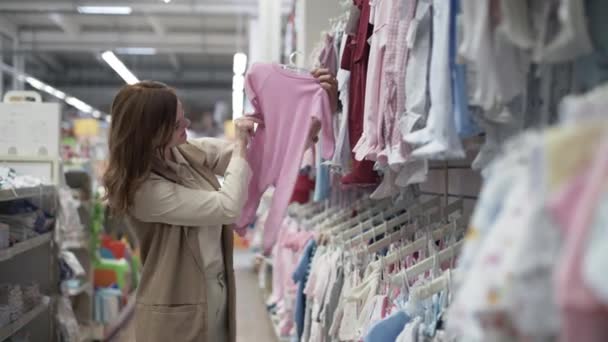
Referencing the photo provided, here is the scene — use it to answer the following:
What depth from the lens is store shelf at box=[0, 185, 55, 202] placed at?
3.16 m

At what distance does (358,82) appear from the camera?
275 centimetres

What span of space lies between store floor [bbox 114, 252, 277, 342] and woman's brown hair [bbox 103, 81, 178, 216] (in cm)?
214

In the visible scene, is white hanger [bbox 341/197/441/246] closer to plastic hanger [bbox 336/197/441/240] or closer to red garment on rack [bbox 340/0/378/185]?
plastic hanger [bbox 336/197/441/240]

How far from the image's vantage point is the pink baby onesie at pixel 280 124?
2.83 meters

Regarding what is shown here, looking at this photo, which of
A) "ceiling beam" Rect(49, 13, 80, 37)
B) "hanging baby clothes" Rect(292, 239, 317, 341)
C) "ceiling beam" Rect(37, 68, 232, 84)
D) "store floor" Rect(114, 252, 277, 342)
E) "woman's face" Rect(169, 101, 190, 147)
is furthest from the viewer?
"ceiling beam" Rect(37, 68, 232, 84)

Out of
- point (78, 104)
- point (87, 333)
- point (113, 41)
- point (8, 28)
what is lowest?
point (87, 333)

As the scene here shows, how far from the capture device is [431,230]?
263 cm

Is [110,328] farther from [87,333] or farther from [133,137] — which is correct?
[133,137]

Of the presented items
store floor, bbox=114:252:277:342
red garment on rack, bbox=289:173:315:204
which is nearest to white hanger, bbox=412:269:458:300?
store floor, bbox=114:252:277:342

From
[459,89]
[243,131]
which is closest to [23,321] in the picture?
[243,131]

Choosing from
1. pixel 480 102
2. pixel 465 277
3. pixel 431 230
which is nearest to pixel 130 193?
pixel 431 230

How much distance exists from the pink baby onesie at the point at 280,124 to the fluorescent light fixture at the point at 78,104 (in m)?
14.4

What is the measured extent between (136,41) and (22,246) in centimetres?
878

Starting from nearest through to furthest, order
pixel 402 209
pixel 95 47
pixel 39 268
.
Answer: pixel 402 209 → pixel 39 268 → pixel 95 47
